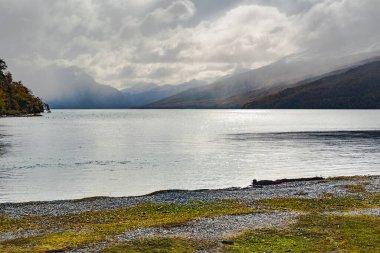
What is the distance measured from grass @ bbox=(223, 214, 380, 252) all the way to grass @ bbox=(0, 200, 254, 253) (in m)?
6.28

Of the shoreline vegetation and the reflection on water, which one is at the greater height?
the shoreline vegetation

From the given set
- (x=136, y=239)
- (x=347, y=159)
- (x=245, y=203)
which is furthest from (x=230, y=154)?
(x=136, y=239)

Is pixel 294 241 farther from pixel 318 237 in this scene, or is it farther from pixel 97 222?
pixel 97 222

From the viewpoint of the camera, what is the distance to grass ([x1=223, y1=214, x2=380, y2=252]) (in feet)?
78.6

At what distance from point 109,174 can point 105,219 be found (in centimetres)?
3378

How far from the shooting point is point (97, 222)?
32.4 m

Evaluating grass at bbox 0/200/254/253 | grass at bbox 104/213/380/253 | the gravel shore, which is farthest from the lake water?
grass at bbox 104/213/380/253

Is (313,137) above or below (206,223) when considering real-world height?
below

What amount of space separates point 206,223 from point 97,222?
336 inches

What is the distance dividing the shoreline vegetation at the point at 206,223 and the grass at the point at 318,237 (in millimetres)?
51

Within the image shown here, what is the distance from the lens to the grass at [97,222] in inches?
1016

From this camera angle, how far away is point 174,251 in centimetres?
2388

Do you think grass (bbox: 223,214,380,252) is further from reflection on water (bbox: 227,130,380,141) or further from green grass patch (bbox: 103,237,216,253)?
reflection on water (bbox: 227,130,380,141)

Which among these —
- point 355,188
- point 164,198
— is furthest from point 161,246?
point 355,188
